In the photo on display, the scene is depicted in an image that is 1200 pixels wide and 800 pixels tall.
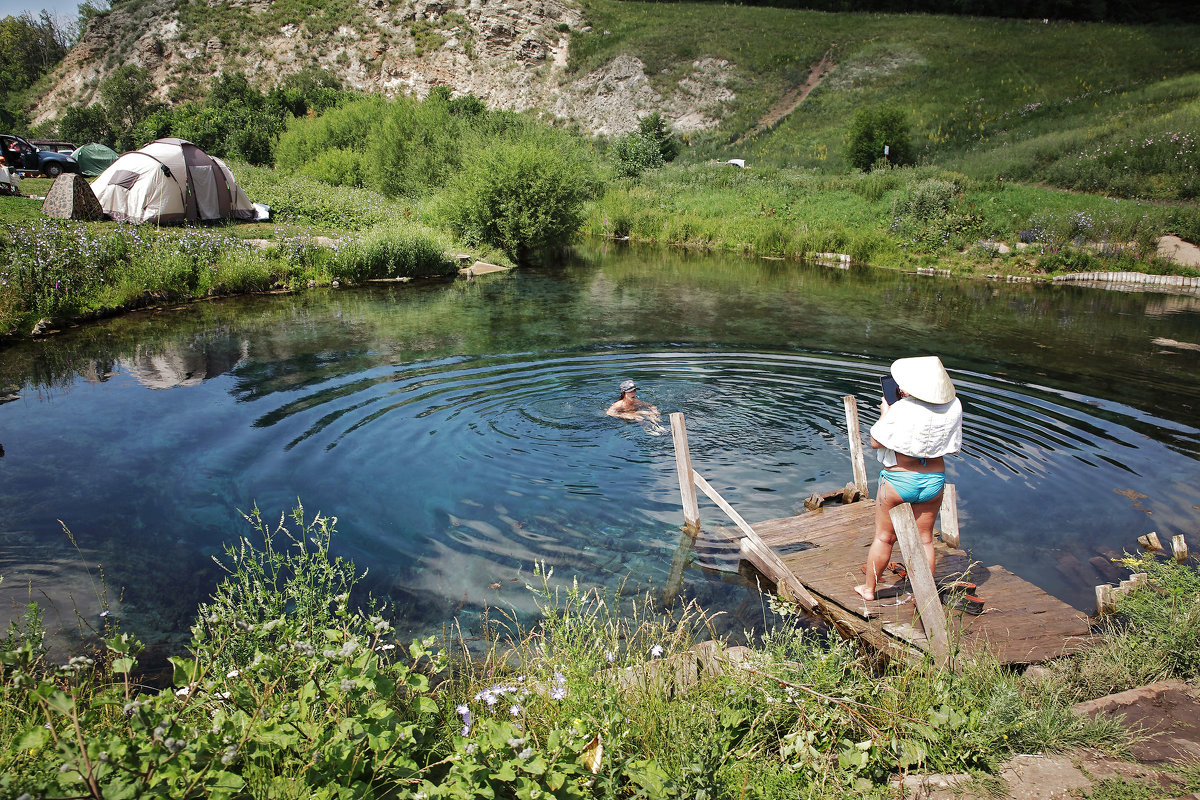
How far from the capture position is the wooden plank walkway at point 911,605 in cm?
521

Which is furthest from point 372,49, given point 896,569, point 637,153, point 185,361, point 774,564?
point 896,569

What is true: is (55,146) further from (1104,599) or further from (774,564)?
A: (1104,599)

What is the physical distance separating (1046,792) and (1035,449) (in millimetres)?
7879

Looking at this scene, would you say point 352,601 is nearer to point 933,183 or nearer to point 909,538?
point 909,538

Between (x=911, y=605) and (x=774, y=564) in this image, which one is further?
(x=774, y=564)

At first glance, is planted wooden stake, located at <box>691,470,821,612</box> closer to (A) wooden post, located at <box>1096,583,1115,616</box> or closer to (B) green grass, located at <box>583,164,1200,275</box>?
(A) wooden post, located at <box>1096,583,1115,616</box>

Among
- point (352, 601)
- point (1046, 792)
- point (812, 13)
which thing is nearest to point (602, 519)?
point (352, 601)

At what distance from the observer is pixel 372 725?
3174 millimetres

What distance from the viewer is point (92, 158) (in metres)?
38.1

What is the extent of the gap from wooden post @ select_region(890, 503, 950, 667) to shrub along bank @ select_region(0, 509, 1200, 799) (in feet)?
1.12

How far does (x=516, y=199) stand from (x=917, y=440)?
81.4 ft

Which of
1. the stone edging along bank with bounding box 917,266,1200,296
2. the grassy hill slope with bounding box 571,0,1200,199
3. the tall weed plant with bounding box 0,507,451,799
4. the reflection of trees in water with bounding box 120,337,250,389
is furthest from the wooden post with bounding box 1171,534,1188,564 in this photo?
the grassy hill slope with bounding box 571,0,1200,199

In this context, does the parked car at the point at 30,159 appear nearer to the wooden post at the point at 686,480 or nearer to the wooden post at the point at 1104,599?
the wooden post at the point at 686,480

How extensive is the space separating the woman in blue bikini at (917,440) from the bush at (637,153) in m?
44.9
